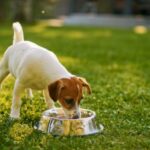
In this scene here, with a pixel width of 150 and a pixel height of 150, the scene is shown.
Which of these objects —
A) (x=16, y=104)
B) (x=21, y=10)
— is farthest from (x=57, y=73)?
(x=21, y=10)

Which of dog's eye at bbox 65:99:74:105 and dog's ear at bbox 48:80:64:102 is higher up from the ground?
dog's ear at bbox 48:80:64:102

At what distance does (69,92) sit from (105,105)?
186cm

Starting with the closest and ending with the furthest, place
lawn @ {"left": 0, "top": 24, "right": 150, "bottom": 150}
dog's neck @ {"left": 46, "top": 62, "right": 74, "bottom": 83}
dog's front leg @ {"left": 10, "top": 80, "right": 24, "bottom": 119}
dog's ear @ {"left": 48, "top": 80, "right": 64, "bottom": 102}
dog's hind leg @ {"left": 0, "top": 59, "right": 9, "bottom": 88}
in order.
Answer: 1. lawn @ {"left": 0, "top": 24, "right": 150, "bottom": 150}
2. dog's ear @ {"left": 48, "top": 80, "right": 64, "bottom": 102}
3. dog's neck @ {"left": 46, "top": 62, "right": 74, "bottom": 83}
4. dog's front leg @ {"left": 10, "top": 80, "right": 24, "bottom": 119}
5. dog's hind leg @ {"left": 0, "top": 59, "right": 9, "bottom": 88}

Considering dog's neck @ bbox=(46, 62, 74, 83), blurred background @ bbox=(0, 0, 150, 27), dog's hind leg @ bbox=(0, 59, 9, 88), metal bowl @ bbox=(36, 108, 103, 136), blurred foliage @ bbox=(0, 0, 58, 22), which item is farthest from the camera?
blurred background @ bbox=(0, 0, 150, 27)

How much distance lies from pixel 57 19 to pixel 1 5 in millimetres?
6813

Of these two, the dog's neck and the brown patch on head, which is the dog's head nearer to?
the brown patch on head

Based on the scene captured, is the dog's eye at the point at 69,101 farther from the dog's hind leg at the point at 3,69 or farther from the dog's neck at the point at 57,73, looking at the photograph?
the dog's hind leg at the point at 3,69

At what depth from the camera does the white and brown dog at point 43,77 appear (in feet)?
18.6

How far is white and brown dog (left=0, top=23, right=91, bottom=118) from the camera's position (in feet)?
18.6

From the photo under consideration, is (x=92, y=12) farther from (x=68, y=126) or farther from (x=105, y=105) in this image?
(x=68, y=126)

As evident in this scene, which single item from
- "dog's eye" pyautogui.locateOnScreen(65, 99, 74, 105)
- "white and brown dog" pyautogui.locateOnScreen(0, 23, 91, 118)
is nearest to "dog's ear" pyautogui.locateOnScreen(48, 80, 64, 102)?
"white and brown dog" pyautogui.locateOnScreen(0, 23, 91, 118)

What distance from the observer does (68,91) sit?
5.64 meters

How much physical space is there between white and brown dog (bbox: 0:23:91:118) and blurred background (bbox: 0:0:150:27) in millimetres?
22590

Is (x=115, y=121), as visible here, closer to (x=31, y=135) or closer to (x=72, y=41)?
(x=31, y=135)
